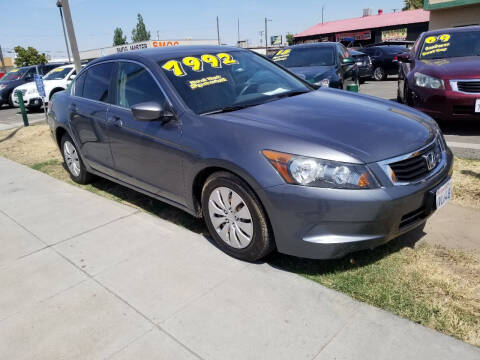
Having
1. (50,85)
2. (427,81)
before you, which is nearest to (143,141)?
(427,81)

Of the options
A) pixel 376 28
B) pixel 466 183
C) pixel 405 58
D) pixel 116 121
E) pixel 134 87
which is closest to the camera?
pixel 134 87

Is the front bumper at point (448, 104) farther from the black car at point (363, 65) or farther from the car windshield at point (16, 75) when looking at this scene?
the car windshield at point (16, 75)

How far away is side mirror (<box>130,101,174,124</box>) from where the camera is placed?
3160 mm

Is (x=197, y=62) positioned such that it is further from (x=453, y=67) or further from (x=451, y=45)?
(x=451, y=45)

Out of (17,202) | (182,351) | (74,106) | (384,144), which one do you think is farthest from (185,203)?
(17,202)

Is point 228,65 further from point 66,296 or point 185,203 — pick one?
point 66,296

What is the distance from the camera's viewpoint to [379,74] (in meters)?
15.7

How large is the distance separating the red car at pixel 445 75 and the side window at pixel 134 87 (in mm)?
4267

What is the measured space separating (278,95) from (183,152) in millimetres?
1036

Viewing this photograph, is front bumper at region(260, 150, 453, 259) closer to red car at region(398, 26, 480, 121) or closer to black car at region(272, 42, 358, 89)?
red car at region(398, 26, 480, 121)

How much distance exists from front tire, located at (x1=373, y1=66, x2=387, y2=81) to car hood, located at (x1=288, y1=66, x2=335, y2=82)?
28.1 ft

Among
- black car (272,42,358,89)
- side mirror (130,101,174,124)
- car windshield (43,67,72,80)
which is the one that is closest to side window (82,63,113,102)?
side mirror (130,101,174,124)

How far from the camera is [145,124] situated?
139 inches

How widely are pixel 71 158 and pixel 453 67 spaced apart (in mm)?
5534
